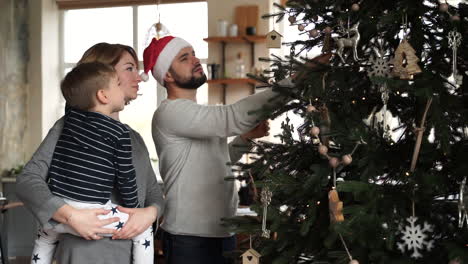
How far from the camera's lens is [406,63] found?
1.65 meters

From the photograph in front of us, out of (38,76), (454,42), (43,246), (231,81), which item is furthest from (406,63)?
(38,76)

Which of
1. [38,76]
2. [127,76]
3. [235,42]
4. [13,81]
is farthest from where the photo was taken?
[38,76]

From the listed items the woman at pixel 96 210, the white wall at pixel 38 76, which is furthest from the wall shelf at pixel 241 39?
the woman at pixel 96 210

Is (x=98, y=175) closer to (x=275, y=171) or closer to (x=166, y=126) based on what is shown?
(x=166, y=126)

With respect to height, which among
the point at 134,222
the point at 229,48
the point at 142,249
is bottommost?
the point at 142,249

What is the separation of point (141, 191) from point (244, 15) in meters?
5.33

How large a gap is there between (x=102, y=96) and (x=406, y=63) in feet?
3.24

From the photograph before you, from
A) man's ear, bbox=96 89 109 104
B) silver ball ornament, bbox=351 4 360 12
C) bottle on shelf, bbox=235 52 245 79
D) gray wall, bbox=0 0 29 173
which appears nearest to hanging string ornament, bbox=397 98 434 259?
silver ball ornament, bbox=351 4 360 12

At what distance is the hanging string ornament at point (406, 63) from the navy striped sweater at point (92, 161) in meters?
0.91

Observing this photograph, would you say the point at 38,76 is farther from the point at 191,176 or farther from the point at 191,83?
the point at 191,176

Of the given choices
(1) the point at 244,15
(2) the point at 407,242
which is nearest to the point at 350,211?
(2) the point at 407,242

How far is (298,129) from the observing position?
2141mm

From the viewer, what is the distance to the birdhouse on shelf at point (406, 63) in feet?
5.33

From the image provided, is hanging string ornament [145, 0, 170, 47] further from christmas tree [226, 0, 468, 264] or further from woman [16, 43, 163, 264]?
christmas tree [226, 0, 468, 264]
